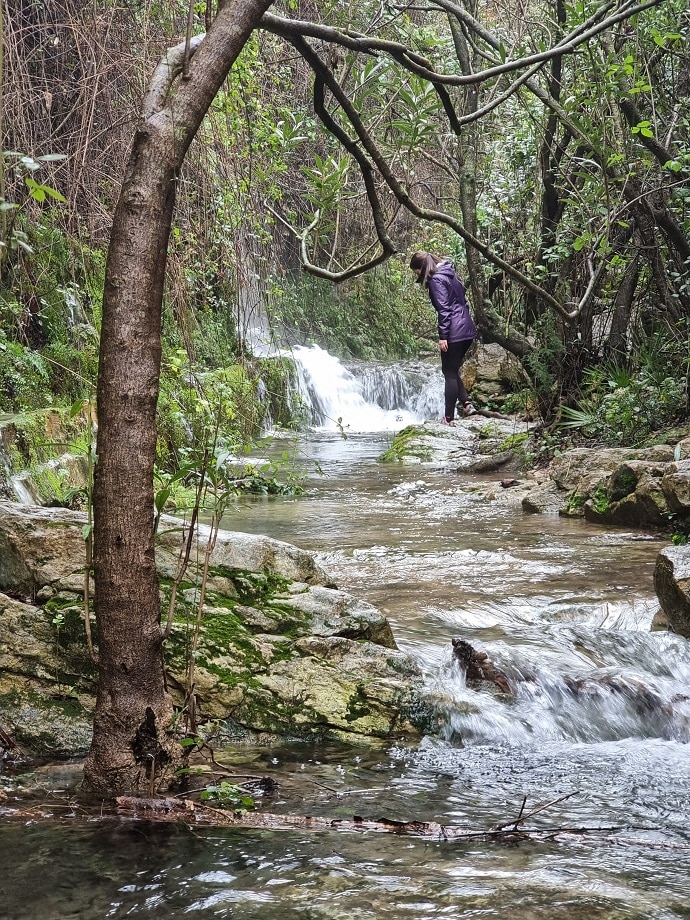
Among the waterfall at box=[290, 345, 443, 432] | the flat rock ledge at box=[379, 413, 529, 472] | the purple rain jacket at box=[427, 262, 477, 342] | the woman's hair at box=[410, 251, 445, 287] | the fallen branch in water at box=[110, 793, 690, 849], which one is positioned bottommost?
the fallen branch in water at box=[110, 793, 690, 849]

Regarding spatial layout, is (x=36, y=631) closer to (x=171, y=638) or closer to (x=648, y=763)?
(x=171, y=638)

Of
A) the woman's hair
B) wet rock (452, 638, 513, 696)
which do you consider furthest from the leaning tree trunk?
the woman's hair

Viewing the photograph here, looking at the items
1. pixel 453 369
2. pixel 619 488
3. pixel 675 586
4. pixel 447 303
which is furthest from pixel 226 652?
pixel 453 369

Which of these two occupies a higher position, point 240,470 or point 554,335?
point 554,335

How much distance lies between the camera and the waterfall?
18391 millimetres

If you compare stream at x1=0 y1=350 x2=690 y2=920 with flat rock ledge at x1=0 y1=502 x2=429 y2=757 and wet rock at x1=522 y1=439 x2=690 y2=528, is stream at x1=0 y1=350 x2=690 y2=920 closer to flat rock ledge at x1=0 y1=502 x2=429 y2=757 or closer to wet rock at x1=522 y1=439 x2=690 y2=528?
flat rock ledge at x1=0 y1=502 x2=429 y2=757

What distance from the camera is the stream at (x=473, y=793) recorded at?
88.5 inches

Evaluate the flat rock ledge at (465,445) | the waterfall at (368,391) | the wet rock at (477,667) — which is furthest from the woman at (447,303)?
the wet rock at (477,667)

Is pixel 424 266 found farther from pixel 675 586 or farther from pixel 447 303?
pixel 675 586

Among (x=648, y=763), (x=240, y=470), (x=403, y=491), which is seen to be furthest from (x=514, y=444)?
(x=648, y=763)

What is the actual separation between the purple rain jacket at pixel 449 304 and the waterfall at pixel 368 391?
5.91 metres

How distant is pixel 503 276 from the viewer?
15.8 metres

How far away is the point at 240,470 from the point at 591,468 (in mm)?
3835

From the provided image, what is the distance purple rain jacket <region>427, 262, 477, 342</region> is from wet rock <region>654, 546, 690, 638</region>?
7.19 meters
